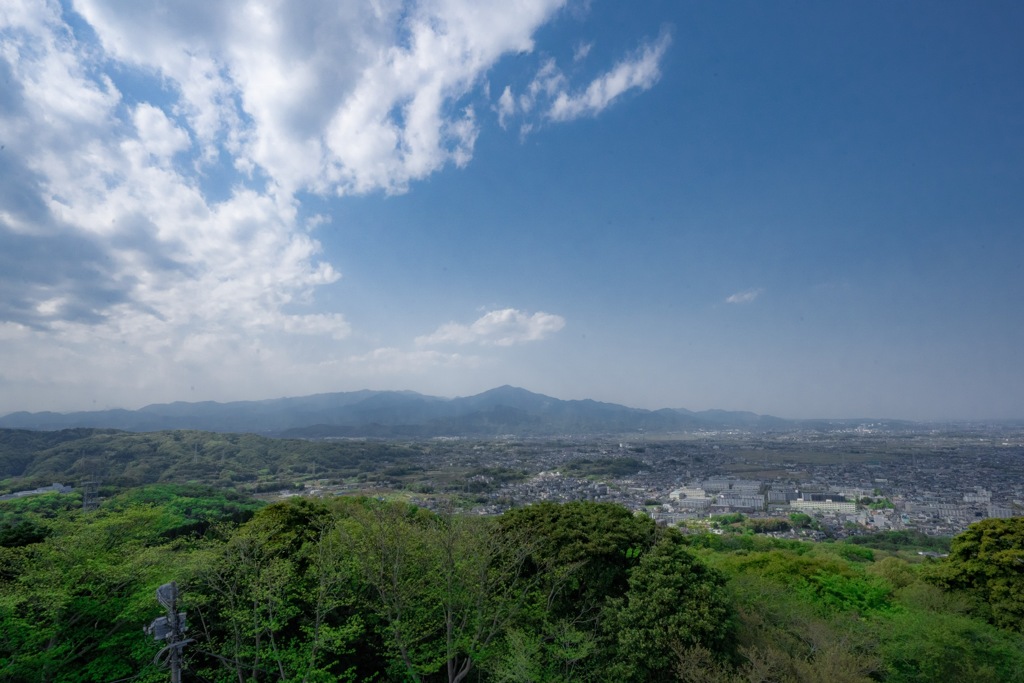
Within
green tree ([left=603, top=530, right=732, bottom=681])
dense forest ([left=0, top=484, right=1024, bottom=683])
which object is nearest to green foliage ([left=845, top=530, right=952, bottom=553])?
dense forest ([left=0, top=484, right=1024, bottom=683])

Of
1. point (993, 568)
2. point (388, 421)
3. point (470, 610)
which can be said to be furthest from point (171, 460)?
point (388, 421)

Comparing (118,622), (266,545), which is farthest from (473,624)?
(118,622)

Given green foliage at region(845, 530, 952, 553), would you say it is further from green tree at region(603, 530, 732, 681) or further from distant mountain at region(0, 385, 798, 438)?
distant mountain at region(0, 385, 798, 438)

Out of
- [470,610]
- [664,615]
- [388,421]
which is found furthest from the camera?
[388,421]

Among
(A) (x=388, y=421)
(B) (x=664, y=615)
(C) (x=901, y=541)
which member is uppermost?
(B) (x=664, y=615)

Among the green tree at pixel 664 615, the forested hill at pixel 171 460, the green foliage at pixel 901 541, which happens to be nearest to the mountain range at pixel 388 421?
the forested hill at pixel 171 460

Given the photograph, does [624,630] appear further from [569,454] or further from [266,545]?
[569,454]

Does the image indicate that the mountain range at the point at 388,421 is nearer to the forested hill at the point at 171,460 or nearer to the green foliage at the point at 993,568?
the forested hill at the point at 171,460

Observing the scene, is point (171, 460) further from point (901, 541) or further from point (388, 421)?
point (388, 421)

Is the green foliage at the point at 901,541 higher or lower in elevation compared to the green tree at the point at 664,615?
lower
